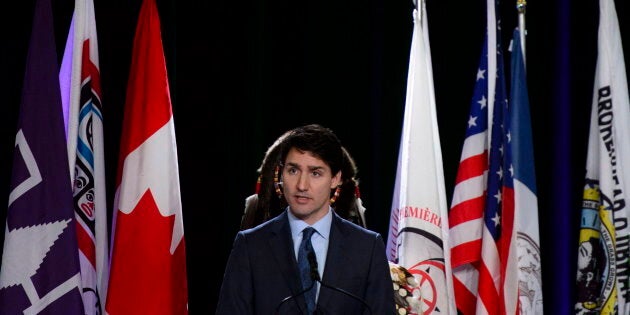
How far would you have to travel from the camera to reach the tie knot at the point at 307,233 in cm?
238

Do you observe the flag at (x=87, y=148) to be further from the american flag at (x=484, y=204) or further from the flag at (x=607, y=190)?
the flag at (x=607, y=190)

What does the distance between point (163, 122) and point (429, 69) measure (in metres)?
1.29

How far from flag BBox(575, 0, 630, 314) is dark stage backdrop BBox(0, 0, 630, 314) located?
0.27 meters

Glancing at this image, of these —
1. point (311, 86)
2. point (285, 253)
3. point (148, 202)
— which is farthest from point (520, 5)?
point (285, 253)

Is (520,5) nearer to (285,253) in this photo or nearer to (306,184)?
(306,184)

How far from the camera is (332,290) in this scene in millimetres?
2262

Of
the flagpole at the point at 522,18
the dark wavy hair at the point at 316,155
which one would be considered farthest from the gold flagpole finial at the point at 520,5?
the dark wavy hair at the point at 316,155

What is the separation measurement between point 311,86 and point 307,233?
208 centimetres

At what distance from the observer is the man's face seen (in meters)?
2.40

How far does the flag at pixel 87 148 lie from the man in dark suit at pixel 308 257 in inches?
52.8

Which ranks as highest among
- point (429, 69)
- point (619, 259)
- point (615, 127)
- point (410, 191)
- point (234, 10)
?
point (234, 10)

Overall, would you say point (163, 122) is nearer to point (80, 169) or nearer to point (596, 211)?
point (80, 169)

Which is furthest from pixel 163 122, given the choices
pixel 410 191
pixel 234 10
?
pixel 410 191

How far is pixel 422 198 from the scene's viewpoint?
3.91m
